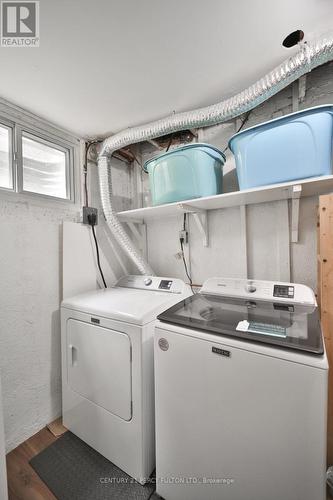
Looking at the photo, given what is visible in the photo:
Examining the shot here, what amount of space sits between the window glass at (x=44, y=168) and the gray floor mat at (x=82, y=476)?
6.35 feet

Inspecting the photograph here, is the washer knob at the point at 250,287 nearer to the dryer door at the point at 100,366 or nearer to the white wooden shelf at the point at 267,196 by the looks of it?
the white wooden shelf at the point at 267,196

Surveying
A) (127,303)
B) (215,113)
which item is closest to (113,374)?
(127,303)

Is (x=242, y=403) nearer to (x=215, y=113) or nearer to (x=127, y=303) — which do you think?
(x=127, y=303)

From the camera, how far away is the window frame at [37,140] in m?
1.52

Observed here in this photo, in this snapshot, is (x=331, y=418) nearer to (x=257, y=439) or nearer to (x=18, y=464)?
(x=257, y=439)

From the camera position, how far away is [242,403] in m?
0.90

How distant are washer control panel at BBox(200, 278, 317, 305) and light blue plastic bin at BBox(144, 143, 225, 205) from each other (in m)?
0.69

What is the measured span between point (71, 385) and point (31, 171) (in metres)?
1.73

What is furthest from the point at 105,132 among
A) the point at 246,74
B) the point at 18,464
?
the point at 18,464

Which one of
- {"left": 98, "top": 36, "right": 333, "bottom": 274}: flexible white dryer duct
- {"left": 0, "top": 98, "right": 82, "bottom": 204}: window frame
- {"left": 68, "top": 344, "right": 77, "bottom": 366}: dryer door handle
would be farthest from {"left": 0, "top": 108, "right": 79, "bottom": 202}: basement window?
{"left": 68, "top": 344, "right": 77, "bottom": 366}: dryer door handle

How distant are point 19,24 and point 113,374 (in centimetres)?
194

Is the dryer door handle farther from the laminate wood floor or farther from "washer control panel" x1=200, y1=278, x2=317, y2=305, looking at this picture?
"washer control panel" x1=200, y1=278, x2=317, y2=305

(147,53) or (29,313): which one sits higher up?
(147,53)

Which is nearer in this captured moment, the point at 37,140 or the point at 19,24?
the point at 19,24
